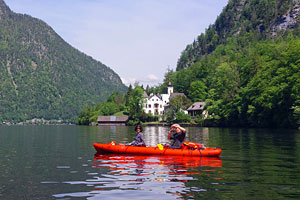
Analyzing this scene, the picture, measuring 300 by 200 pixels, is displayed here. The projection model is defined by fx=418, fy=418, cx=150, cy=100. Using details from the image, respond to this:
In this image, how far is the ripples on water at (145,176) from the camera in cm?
1629

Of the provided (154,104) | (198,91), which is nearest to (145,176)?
(198,91)

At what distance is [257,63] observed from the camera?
105375mm

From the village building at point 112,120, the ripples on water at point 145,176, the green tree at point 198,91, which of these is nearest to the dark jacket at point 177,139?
the ripples on water at point 145,176

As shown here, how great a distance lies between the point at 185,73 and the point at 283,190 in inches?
6787

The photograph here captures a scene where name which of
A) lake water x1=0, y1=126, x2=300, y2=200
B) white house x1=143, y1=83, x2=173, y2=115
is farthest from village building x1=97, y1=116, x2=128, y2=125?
lake water x1=0, y1=126, x2=300, y2=200

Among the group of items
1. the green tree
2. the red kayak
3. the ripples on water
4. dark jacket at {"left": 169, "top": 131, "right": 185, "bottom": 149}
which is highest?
the green tree

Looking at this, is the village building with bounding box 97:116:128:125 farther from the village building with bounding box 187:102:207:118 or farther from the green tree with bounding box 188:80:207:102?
the village building with bounding box 187:102:207:118

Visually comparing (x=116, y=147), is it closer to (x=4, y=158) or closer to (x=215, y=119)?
(x=4, y=158)

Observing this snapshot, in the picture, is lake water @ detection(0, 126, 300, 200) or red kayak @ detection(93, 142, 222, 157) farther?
red kayak @ detection(93, 142, 222, 157)

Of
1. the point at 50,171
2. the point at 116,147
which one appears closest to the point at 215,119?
the point at 116,147

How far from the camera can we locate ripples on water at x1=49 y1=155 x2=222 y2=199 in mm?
16289

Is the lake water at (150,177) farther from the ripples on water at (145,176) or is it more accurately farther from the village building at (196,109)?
the village building at (196,109)

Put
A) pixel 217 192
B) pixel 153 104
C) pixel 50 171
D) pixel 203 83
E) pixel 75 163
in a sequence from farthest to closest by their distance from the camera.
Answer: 1. pixel 153 104
2. pixel 203 83
3. pixel 75 163
4. pixel 50 171
5. pixel 217 192

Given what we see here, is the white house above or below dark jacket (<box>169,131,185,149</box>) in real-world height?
above
